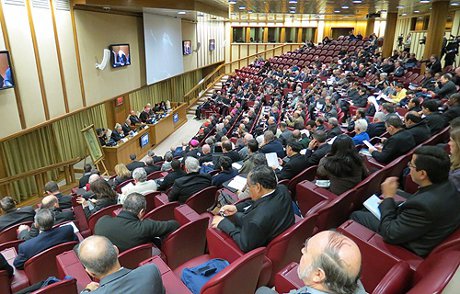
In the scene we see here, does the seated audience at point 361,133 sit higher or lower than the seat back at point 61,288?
higher

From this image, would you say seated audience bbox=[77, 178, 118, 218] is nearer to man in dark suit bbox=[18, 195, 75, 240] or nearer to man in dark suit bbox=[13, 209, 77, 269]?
man in dark suit bbox=[18, 195, 75, 240]

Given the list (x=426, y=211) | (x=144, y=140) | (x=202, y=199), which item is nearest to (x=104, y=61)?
(x=144, y=140)

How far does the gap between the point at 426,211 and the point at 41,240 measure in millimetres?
2978

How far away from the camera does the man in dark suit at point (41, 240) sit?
2.86 m

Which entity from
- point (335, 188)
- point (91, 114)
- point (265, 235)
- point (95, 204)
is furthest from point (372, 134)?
point (91, 114)

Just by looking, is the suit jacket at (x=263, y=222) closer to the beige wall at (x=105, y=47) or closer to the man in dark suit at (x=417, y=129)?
the man in dark suit at (x=417, y=129)

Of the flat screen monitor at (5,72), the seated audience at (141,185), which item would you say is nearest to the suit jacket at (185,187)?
the seated audience at (141,185)

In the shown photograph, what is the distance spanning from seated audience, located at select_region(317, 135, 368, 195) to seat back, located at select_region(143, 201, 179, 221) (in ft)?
5.06

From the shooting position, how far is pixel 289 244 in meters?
2.23

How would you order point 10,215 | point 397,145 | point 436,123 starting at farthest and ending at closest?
point 436,123, point 10,215, point 397,145

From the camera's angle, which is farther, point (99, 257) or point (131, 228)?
point (131, 228)

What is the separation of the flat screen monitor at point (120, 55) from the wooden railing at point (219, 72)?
275 inches

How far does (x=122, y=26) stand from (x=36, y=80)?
3.61m

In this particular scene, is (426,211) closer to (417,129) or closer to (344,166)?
(344,166)
